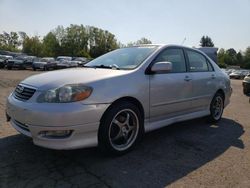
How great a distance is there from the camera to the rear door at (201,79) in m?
5.21

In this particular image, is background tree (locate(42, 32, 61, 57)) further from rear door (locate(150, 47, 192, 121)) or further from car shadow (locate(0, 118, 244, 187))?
car shadow (locate(0, 118, 244, 187))

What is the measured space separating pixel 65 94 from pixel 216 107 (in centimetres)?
385

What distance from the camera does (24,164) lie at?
135 inches

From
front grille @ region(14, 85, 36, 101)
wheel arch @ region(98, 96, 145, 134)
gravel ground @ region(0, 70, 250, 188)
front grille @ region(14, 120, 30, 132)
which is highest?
front grille @ region(14, 85, 36, 101)

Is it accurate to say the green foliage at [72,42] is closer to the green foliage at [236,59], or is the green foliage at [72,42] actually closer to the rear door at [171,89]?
the green foliage at [236,59]

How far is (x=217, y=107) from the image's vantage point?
6094 millimetres

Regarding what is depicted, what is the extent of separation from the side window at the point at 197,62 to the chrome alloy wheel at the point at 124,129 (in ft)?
5.95

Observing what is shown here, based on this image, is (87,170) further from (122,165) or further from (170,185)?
(170,185)

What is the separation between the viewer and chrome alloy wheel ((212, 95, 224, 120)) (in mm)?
5977

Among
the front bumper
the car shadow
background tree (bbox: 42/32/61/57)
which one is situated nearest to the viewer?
the car shadow

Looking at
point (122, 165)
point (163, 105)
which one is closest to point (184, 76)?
point (163, 105)

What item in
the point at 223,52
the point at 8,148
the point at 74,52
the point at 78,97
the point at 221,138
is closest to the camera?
the point at 78,97

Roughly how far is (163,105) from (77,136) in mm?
1629

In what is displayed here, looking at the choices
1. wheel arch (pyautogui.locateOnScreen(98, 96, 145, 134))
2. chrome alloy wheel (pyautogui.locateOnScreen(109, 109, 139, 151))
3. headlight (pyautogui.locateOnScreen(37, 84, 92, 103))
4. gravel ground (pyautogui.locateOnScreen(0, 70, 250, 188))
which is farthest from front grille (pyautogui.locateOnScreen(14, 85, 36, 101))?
chrome alloy wheel (pyautogui.locateOnScreen(109, 109, 139, 151))
